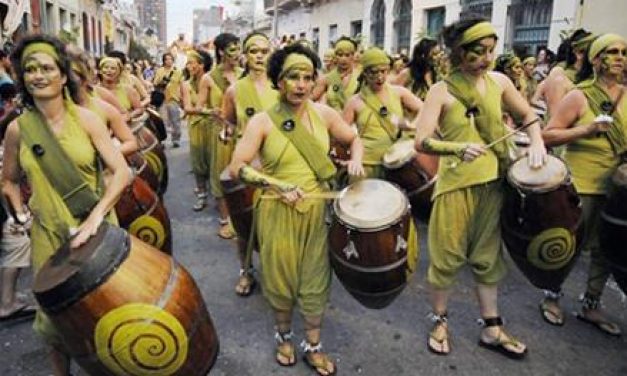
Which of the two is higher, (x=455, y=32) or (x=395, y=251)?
(x=455, y=32)

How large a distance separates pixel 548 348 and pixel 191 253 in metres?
3.29

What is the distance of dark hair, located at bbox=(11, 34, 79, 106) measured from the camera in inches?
106

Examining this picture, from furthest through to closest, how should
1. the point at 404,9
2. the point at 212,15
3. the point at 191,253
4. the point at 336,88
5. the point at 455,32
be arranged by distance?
the point at 212,15, the point at 404,9, the point at 336,88, the point at 191,253, the point at 455,32

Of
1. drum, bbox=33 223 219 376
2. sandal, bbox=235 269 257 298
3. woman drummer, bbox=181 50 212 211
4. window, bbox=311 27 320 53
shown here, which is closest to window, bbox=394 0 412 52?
window, bbox=311 27 320 53

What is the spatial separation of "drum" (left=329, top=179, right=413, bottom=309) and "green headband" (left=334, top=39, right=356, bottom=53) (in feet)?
14.0

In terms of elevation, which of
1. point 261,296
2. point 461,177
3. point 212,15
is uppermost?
point 212,15

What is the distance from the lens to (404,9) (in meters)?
19.9

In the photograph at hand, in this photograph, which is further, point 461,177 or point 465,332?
point 465,332

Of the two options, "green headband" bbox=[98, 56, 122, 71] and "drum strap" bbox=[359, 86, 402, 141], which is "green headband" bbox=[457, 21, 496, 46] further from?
"green headband" bbox=[98, 56, 122, 71]

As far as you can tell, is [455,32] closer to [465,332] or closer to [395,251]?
[395,251]

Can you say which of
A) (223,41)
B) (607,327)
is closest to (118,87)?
(223,41)

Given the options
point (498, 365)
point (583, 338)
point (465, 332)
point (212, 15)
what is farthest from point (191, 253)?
point (212, 15)

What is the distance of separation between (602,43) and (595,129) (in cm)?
57

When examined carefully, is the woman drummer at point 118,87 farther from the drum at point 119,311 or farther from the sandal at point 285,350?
the drum at point 119,311
